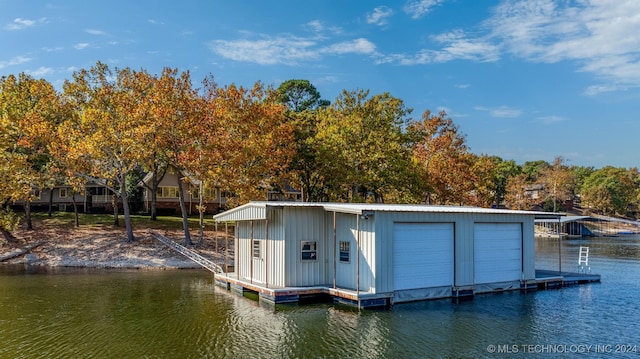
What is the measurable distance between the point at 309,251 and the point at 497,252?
349 inches

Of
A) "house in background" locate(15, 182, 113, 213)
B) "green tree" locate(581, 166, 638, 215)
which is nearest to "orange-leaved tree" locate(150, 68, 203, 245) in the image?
"house in background" locate(15, 182, 113, 213)

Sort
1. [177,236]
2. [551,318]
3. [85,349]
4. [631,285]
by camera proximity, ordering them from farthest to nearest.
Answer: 1. [177,236]
2. [631,285]
3. [551,318]
4. [85,349]

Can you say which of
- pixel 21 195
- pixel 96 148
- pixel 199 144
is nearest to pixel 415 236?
pixel 199 144

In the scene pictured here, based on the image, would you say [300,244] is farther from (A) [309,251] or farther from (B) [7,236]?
(B) [7,236]

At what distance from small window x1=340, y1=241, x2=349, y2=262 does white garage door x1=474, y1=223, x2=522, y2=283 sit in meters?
6.04

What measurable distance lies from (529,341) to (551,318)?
374cm

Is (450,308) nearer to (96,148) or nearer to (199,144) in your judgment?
(199,144)

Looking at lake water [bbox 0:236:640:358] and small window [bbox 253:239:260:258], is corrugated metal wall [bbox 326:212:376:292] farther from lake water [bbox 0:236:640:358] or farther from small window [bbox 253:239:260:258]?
small window [bbox 253:239:260:258]

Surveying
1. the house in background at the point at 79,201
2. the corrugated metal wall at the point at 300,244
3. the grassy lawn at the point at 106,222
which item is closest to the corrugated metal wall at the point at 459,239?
the corrugated metal wall at the point at 300,244

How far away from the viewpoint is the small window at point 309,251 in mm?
20828

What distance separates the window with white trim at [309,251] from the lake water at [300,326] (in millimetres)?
2119

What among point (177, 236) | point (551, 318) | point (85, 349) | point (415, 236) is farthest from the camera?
point (177, 236)

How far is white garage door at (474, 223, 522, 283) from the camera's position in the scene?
73.6 ft

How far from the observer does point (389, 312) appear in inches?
722
